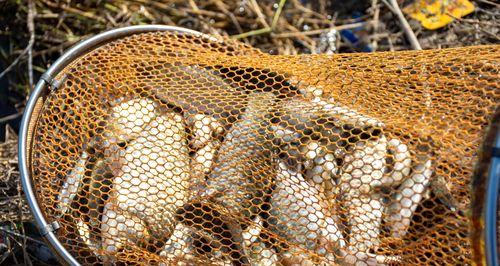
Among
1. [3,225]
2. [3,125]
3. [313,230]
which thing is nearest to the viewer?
[313,230]

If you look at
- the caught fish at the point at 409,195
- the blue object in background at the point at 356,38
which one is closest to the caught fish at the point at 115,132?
the caught fish at the point at 409,195

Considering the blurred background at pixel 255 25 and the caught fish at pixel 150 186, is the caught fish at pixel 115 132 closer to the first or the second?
the caught fish at pixel 150 186

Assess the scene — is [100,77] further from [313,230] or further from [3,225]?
[313,230]

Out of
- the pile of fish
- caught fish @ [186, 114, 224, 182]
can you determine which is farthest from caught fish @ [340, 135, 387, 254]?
caught fish @ [186, 114, 224, 182]

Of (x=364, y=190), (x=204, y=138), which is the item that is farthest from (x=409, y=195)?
(x=204, y=138)

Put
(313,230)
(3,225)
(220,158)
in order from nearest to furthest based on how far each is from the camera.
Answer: (313,230), (220,158), (3,225)

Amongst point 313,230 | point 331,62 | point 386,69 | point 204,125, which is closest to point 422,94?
point 386,69

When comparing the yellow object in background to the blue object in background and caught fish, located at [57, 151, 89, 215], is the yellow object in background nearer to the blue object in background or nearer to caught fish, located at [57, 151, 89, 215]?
the blue object in background

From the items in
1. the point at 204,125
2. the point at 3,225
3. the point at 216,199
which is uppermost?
the point at 204,125
